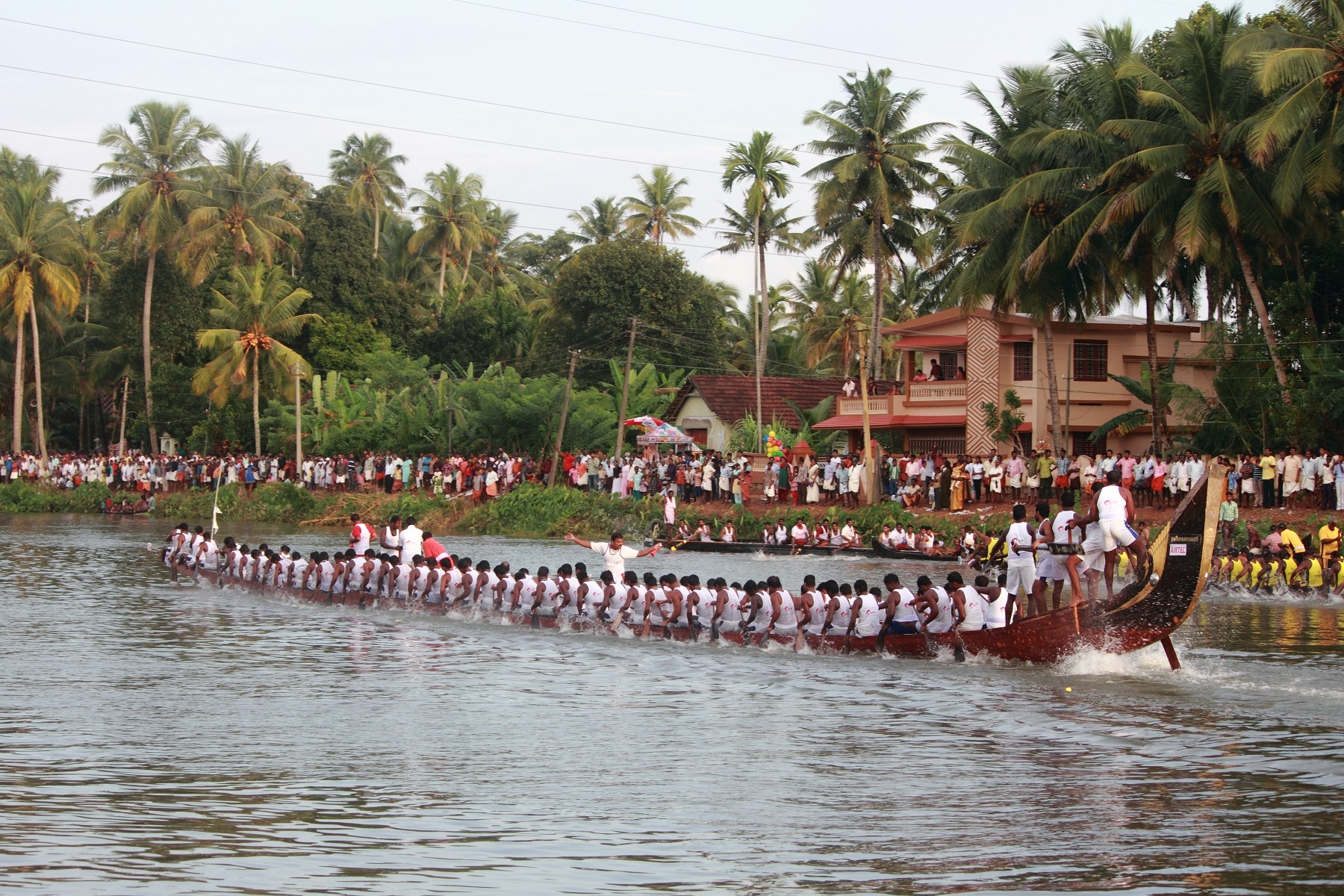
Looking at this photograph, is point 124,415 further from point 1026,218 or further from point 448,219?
point 1026,218

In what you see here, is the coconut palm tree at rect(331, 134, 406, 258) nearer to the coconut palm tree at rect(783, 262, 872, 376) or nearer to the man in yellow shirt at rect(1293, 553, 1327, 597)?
the coconut palm tree at rect(783, 262, 872, 376)

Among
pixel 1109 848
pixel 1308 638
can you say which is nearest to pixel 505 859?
pixel 1109 848

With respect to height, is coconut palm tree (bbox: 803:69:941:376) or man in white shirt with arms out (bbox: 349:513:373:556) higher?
coconut palm tree (bbox: 803:69:941:376)

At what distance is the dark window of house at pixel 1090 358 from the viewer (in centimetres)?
4062

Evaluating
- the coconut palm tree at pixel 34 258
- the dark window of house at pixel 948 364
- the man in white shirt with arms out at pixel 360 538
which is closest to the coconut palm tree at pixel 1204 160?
the dark window of house at pixel 948 364

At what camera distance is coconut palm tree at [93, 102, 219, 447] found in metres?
52.4

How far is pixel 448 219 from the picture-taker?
6525 centimetres

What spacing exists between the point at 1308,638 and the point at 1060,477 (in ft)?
41.4

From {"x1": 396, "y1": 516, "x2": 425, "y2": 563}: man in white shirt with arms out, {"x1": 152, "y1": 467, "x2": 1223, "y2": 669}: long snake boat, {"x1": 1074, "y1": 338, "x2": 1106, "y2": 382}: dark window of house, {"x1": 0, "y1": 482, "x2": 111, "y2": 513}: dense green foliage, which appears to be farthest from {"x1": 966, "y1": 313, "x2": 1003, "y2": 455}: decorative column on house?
{"x1": 0, "y1": 482, "x2": 111, "y2": 513}: dense green foliage

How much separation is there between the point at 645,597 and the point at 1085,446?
79.8ft

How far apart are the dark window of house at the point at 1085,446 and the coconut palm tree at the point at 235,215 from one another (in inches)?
1230

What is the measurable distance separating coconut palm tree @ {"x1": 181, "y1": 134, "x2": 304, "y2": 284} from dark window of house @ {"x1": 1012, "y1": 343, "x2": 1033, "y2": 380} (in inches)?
1144

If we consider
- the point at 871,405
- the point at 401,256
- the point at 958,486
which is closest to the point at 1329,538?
the point at 958,486

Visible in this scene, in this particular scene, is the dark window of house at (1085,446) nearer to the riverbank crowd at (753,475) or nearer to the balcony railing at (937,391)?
the riverbank crowd at (753,475)
